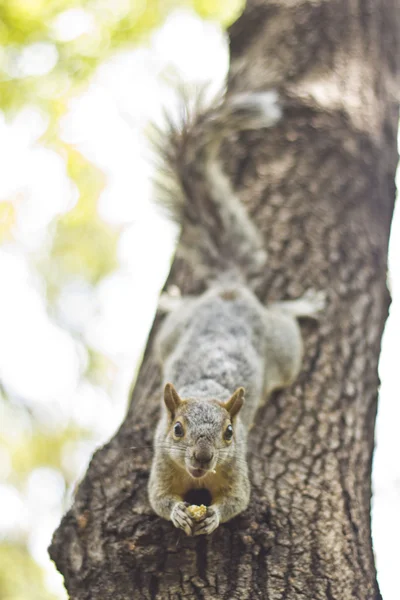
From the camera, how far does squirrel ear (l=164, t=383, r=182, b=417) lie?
270 cm

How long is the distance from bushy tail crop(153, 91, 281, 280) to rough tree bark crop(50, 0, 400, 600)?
0.12m

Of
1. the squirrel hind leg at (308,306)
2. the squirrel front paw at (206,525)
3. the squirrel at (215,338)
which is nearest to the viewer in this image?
the squirrel front paw at (206,525)

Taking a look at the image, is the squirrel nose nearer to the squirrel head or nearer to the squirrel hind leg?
the squirrel head

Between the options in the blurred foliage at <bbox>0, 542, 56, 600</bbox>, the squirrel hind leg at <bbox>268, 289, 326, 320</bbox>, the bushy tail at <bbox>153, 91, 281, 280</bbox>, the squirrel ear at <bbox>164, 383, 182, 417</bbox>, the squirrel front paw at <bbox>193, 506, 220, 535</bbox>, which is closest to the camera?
the squirrel front paw at <bbox>193, 506, 220, 535</bbox>

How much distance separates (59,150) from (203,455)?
3.66 m

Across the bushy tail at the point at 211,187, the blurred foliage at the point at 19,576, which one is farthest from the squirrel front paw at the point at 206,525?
the blurred foliage at the point at 19,576

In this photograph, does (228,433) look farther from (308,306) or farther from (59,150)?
(59,150)

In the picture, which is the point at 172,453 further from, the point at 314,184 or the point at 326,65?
the point at 326,65

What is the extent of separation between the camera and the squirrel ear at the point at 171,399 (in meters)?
2.70

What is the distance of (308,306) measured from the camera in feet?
11.9

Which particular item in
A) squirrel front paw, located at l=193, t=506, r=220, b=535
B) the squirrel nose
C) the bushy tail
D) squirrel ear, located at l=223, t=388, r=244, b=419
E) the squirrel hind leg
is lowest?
squirrel front paw, located at l=193, t=506, r=220, b=535

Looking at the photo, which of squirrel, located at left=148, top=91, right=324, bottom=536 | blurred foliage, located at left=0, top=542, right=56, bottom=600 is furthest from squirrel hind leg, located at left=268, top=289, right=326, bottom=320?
blurred foliage, located at left=0, top=542, right=56, bottom=600

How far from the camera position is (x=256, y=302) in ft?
12.5

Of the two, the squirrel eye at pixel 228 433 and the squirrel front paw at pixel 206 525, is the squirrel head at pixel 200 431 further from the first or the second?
the squirrel front paw at pixel 206 525
